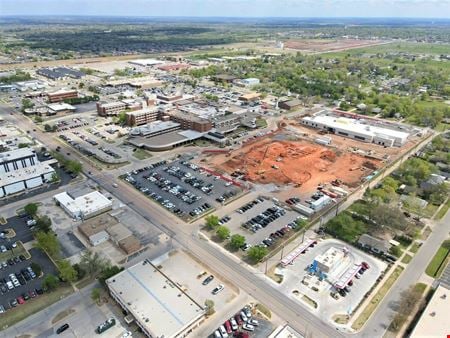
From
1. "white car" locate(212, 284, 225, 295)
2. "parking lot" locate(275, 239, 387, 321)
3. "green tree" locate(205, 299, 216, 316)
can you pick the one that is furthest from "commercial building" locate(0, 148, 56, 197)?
"parking lot" locate(275, 239, 387, 321)

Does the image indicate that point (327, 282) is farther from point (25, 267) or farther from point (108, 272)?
point (25, 267)

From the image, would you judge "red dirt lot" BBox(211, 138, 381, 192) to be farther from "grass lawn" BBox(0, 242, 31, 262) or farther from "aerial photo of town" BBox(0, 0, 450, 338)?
"grass lawn" BBox(0, 242, 31, 262)

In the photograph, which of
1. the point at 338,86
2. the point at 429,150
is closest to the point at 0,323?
the point at 429,150

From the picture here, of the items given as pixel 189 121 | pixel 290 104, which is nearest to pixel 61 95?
pixel 189 121

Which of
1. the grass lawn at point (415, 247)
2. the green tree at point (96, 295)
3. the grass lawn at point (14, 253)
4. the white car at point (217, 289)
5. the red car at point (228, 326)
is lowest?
the grass lawn at point (415, 247)

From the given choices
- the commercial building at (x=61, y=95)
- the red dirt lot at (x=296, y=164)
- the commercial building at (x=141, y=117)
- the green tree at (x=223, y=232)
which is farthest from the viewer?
the commercial building at (x=61, y=95)

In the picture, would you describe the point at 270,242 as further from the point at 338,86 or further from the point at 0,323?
the point at 338,86

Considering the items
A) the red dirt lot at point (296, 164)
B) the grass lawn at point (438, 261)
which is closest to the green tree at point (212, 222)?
the red dirt lot at point (296, 164)

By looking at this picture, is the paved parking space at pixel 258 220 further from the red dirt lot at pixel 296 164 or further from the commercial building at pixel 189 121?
the commercial building at pixel 189 121
